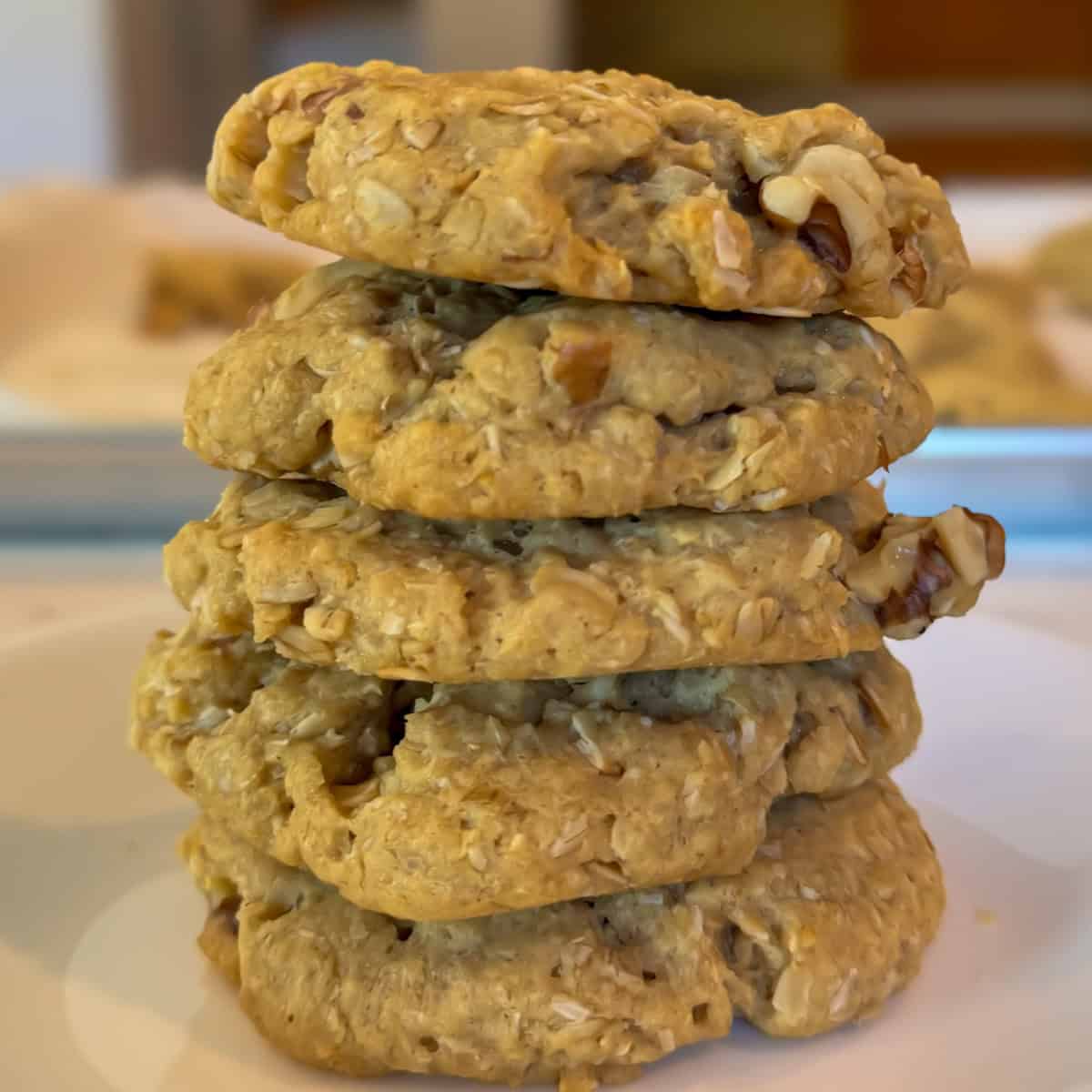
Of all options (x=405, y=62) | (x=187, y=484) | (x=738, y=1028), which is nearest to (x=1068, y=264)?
(x=405, y=62)

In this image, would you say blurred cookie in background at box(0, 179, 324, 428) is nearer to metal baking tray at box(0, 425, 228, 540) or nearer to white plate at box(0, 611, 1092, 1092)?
metal baking tray at box(0, 425, 228, 540)

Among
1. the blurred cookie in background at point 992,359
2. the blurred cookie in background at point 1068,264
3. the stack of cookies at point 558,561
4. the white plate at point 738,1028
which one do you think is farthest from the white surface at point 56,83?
the stack of cookies at point 558,561

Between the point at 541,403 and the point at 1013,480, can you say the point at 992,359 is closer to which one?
the point at 1013,480

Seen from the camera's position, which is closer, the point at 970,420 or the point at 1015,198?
the point at 970,420

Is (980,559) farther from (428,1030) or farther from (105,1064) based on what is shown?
(105,1064)

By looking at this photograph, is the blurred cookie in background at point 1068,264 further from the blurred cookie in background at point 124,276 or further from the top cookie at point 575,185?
the top cookie at point 575,185

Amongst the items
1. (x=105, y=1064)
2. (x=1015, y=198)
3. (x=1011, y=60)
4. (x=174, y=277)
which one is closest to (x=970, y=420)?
(x=1015, y=198)
